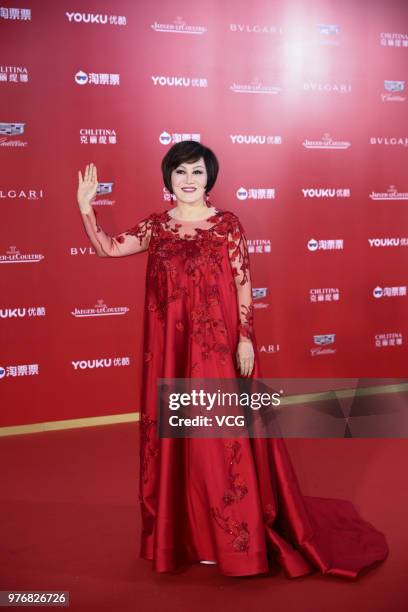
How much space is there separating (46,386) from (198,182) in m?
2.28

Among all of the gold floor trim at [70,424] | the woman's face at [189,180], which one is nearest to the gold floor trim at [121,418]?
the gold floor trim at [70,424]

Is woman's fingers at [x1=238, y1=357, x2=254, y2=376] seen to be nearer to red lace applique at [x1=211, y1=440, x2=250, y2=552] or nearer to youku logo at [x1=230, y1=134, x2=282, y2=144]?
red lace applique at [x1=211, y1=440, x2=250, y2=552]

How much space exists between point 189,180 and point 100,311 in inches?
79.2

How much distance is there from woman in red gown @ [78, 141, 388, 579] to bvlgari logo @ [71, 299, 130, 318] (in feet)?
5.74

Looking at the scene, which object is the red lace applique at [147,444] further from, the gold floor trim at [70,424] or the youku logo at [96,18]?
the youku logo at [96,18]

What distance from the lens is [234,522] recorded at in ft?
7.78

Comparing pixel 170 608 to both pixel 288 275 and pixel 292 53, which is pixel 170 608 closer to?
pixel 288 275

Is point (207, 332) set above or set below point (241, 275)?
below

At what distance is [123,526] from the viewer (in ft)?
9.62

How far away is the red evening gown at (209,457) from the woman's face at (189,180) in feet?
0.33

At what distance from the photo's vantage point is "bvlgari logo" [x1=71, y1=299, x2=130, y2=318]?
427cm

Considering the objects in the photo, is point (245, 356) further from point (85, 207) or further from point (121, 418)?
point (121, 418)

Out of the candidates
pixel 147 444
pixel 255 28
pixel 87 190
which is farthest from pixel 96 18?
pixel 147 444

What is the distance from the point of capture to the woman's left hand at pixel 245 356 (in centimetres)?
247
